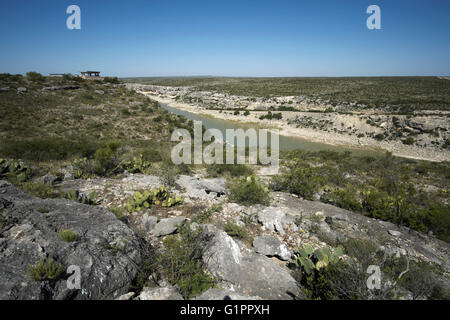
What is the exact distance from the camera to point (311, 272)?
140 inches

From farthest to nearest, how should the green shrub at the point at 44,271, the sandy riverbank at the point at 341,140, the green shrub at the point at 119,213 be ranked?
1. the sandy riverbank at the point at 341,140
2. the green shrub at the point at 119,213
3. the green shrub at the point at 44,271

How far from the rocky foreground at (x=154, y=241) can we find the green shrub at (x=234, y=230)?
8.6 inches

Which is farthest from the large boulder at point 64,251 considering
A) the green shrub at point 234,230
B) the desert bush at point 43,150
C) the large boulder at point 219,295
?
the desert bush at point 43,150

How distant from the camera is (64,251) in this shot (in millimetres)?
3084

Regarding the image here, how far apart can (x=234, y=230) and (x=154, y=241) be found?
1.80 m

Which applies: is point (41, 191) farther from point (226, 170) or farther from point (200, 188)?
point (226, 170)

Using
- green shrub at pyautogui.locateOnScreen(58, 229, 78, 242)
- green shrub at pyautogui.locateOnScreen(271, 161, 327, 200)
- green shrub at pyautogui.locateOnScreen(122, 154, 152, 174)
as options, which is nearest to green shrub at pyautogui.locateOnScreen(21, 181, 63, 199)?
green shrub at pyautogui.locateOnScreen(58, 229, 78, 242)

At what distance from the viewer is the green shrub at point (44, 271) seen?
2561mm

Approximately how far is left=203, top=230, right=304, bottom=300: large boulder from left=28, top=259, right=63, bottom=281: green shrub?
2184 millimetres

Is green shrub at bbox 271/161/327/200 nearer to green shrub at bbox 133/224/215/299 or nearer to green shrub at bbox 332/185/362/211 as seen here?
green shrub at bbox 332/185/362/211

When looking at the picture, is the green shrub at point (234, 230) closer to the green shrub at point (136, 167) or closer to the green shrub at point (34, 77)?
the green shrub at point (136, 167)

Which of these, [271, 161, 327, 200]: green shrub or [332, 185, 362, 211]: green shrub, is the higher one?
[271, 161, 327, 200]: green shrub

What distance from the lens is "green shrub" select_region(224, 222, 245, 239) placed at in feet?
15.6
